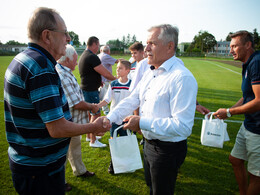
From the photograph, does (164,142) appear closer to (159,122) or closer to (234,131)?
(159,122)

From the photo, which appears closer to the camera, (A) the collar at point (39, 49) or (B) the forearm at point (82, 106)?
(A) the collar at point (39, 49)

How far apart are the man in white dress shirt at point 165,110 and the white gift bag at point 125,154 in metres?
0.18

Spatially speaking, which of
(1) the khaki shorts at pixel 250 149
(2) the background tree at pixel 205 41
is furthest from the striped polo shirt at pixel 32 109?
(2) the background tree at pixel 205 41

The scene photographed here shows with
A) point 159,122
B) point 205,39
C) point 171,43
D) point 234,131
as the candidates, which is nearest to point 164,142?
point 159,122

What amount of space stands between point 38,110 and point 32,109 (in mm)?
122

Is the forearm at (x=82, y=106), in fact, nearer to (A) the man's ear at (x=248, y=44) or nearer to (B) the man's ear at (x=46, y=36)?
(B) the man's ear at (x=46, y=36)

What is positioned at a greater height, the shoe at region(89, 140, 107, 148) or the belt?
the belt

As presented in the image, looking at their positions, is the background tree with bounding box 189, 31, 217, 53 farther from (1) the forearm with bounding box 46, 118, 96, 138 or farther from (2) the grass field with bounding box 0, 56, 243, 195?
(1) the forearm with bounding box 46, 118, 96, 138

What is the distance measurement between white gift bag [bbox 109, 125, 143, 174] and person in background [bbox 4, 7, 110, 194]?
0.47 meters

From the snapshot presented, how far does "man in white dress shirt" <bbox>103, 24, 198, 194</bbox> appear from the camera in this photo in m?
1.74

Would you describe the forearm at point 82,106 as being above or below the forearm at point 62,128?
below

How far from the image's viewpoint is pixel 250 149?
2564 mm

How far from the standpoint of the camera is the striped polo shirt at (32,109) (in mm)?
1372

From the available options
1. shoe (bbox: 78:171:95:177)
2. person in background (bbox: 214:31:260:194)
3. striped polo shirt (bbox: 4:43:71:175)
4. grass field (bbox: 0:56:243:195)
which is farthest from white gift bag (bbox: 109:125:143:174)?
shoe (bbox: 78:171:95:177)
